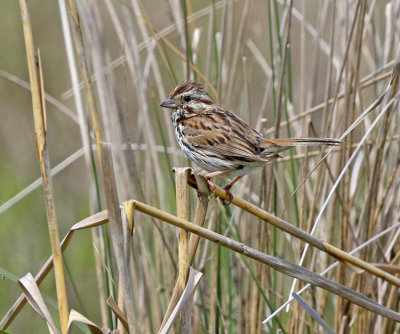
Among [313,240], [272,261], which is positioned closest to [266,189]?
[313,240]

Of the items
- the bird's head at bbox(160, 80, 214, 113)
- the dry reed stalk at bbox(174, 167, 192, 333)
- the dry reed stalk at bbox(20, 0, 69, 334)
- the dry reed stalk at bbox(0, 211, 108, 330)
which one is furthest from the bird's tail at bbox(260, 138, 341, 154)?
the dry reed stalk at bbox(20, 0, 69, 334)

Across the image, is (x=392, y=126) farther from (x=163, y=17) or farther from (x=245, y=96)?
(x=163, y=17)

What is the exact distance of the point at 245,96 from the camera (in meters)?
3.76

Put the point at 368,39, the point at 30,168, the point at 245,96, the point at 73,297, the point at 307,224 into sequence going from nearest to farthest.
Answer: the point at 307,224, the point at 245,96, the point at 73,297, the point at 30,168, the point at 368,39

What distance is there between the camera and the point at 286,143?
3049 mm

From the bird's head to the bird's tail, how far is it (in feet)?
1.32

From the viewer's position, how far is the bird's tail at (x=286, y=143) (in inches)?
109

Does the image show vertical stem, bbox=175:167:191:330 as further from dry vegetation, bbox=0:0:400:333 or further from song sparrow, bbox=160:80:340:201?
song sparrow, bbox=160:80:340:201

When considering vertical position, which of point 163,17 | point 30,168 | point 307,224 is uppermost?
point 163,17

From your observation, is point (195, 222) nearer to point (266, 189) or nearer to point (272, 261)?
point (272, 261)

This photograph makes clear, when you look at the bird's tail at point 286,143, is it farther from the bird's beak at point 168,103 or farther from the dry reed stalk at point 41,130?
the dry reed stalk at point 41,130

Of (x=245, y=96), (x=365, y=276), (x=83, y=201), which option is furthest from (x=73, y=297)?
(x=365, y=276)

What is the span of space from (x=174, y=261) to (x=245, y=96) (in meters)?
0.92

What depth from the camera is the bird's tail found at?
9.07 ft
